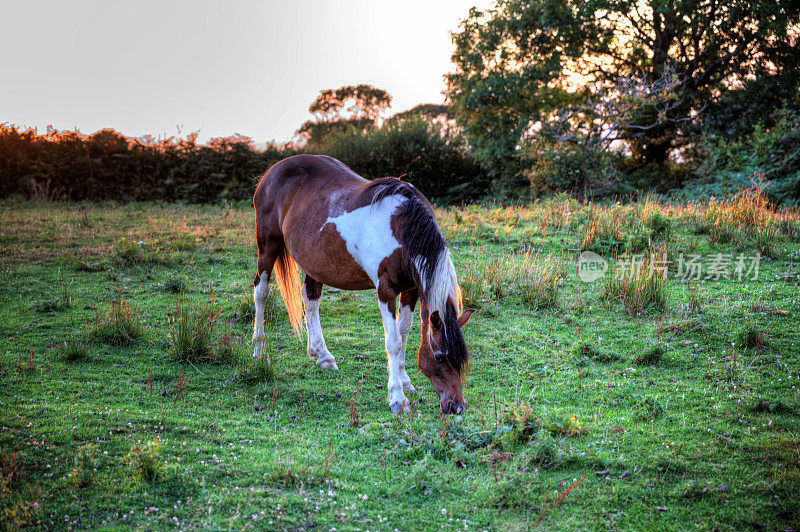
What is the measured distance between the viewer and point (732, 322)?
581 centimetres

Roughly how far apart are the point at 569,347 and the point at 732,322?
182 cm

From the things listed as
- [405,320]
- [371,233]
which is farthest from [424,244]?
[405,320]

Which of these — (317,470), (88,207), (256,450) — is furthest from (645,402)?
(88,207)

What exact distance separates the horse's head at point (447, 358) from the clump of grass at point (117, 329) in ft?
11.3

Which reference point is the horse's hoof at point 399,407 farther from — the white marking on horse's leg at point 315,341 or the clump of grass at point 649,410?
the clump of grass at point 649,410

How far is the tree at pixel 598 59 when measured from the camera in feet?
57.8

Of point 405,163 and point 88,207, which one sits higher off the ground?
point 405,163

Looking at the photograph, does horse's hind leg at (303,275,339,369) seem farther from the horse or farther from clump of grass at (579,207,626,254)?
clump of grass at (579,207,626,254)

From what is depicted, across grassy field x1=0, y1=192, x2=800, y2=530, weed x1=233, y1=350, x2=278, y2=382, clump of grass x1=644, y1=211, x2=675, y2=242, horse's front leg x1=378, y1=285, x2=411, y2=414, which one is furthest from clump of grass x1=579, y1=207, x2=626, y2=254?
weed x1=233, y1=350, x2=278, y2=382

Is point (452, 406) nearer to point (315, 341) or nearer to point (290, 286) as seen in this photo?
point (315, 341)

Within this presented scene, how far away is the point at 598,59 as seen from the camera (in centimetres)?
1970

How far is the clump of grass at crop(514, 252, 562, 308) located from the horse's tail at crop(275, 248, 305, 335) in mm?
3064

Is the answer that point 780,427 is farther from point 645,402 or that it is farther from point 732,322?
point 732,322

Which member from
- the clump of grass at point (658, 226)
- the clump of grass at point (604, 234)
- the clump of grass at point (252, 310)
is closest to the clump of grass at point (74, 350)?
the clump of grass at point (252, 310)
